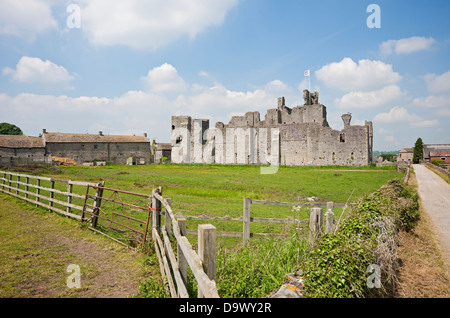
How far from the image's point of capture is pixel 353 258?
171 inches

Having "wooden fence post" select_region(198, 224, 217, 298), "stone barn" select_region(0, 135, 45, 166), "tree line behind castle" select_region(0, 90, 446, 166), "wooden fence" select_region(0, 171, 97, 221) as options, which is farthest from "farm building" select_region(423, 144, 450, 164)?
"stone barn" select_region(0, 135, 45, 166)

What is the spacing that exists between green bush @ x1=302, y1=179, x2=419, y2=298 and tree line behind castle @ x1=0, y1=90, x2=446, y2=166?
41.8m

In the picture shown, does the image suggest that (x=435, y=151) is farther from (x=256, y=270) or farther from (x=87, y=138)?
(x=87, y=138)

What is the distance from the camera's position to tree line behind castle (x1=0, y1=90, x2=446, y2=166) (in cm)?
4556

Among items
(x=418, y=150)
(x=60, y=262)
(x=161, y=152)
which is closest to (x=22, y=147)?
(x=161, y=152)

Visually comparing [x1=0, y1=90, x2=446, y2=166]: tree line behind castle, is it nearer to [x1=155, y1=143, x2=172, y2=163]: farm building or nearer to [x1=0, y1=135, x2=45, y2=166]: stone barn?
[x1=0, y1=135, x2=45, y2=166]: stone barn

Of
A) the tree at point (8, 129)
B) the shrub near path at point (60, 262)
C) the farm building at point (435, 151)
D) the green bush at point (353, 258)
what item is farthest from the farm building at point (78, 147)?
the farm building at point (435, 151)

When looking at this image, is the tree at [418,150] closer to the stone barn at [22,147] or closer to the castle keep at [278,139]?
the castle keep at [278,139]

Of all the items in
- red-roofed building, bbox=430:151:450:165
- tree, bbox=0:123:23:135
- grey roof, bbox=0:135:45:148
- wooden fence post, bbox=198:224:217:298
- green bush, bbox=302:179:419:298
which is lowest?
green bush, bbox=302:179:419:298
